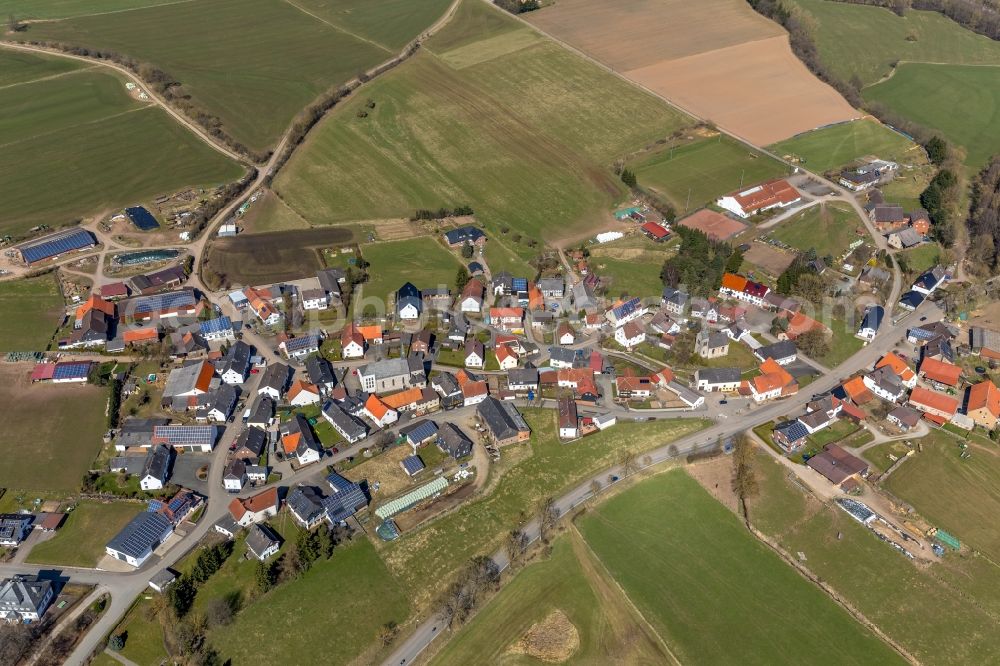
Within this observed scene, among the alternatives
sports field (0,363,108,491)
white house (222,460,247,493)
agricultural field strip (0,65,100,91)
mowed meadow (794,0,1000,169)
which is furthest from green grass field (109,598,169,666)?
mowed meadow (794,0,1000,169)

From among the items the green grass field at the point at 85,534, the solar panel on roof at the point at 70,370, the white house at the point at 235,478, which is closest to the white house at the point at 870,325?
the white house at the point at 235,478

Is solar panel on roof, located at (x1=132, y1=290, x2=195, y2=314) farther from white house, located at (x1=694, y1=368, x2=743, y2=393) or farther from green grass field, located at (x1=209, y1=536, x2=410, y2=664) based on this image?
white house, located at (x1=694, y1=368, x2=743, y2=393)

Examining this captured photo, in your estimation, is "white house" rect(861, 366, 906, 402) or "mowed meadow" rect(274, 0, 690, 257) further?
"mowed meadow" rect(274, 0, 690, 257)

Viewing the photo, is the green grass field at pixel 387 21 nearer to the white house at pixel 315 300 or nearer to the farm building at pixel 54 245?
the farm building at pixel 54 245

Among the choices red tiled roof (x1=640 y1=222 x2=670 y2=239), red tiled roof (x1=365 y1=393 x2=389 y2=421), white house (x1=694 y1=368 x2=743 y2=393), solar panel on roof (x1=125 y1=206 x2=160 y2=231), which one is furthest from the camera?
solar panel on roof (x1=125 y1=206 x2=160 y2=231)

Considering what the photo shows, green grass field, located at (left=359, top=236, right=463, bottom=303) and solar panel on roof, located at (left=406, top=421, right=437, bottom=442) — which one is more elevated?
solar panel on roof, located at (left=406, top=421, right=437, bottom=442)
